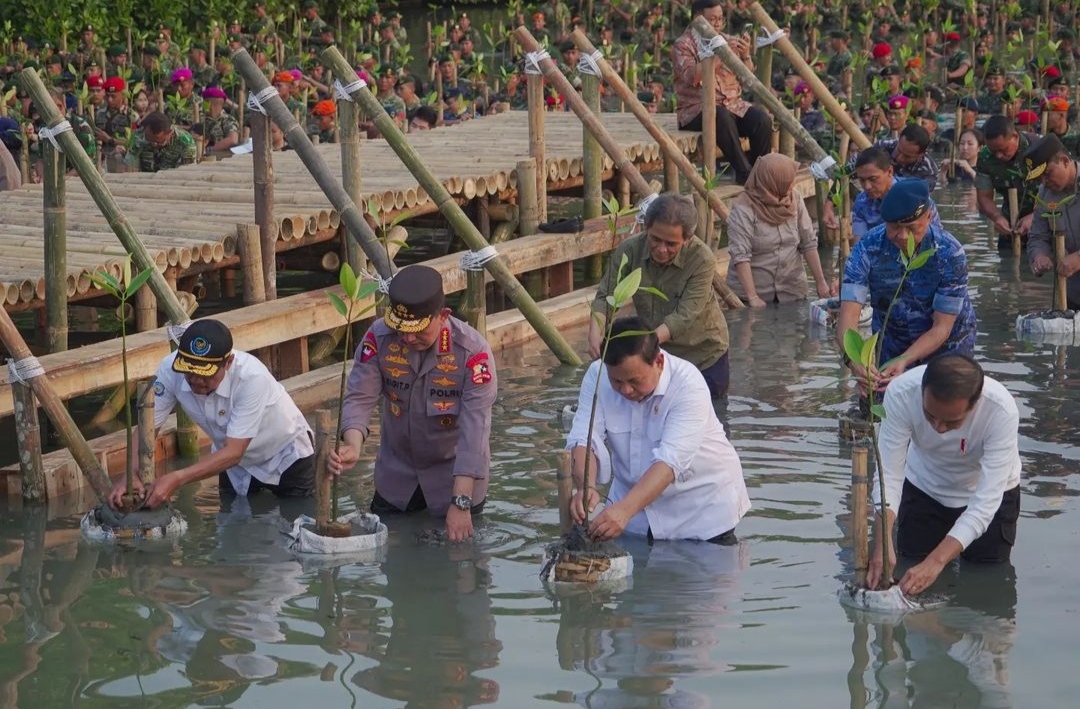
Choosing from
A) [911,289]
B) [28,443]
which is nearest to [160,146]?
[28,443]

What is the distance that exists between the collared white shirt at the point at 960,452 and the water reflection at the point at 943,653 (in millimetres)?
305

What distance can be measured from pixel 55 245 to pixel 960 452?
16.4 ft

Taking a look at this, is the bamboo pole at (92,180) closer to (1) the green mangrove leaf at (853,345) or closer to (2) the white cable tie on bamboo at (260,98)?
(2) the white cable tie on bamboo at (260,98)

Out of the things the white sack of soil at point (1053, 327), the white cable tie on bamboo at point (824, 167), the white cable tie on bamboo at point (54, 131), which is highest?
the white cable tie on bamboo at point (54, 131)

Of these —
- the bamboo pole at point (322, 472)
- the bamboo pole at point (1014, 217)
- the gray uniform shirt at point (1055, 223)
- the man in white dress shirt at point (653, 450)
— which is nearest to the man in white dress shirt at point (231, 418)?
the bamboo pole at point (322, 472)

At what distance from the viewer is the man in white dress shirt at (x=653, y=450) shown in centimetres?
632

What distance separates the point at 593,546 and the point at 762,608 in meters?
0.69

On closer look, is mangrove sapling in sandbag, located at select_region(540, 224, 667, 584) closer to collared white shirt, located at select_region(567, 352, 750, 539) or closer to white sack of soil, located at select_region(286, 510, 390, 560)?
collared white shirt, located at select_region(567, 352, 750, 539)

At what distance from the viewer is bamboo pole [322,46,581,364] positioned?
1010cm

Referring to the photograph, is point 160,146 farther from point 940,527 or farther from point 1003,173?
point 940,527

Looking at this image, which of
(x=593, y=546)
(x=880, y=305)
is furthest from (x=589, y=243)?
(x=593, y=546)

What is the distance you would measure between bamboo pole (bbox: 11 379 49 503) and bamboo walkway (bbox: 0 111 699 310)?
149 centimetres

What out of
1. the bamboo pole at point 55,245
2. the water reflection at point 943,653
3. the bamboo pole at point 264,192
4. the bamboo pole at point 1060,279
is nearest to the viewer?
the water reflection at point 943,653

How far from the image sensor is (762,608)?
6.37 metres
